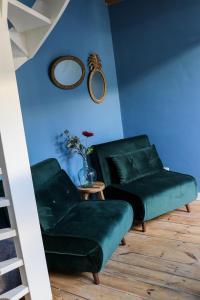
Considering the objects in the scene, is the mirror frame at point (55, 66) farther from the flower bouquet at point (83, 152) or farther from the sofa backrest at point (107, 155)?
the sofa backrest at point (107, 155)

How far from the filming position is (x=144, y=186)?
3.04 metres

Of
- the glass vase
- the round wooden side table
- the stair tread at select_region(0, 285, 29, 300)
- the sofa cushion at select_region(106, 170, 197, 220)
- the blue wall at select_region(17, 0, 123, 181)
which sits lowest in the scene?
the stair tread at select_region(0, 285, 29, 300)

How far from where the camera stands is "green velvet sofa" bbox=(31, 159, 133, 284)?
206cm

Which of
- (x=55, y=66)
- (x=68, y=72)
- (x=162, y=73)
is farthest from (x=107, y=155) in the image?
(x=162, y=73)

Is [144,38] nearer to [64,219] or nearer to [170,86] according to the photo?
[170,86]

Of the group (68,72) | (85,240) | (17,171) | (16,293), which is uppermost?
(68,72)

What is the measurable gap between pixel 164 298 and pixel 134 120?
239 cm

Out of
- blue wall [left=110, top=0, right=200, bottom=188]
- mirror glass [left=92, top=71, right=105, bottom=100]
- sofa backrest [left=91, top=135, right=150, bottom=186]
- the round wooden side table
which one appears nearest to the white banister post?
the round wooden side table

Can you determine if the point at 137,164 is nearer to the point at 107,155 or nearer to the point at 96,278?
the point at 107,155

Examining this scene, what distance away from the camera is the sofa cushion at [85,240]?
6.71ft

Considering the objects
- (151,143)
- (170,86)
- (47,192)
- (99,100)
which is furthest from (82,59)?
(47,192)

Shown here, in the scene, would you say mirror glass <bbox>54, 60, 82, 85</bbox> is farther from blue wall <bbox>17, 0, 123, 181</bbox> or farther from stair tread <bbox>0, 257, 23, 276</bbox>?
stair tread <bbox>0, 257, 23, 276</bbox>

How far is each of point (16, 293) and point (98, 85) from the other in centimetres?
252

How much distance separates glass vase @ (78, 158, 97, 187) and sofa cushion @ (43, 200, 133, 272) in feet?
2.20
